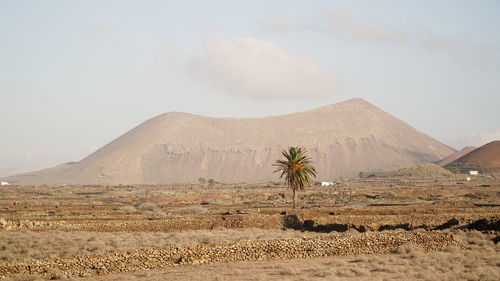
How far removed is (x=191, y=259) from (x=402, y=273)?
10.3m

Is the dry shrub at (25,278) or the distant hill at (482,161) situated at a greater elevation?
the distant hill at (482,161)

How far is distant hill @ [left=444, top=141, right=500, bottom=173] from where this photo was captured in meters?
154

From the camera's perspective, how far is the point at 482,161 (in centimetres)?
15962

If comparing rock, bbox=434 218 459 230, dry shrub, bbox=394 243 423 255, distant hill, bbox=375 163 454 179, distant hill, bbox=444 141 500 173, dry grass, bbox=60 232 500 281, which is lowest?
dry grass, bbox=60 232 500 281

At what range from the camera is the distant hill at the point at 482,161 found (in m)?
154

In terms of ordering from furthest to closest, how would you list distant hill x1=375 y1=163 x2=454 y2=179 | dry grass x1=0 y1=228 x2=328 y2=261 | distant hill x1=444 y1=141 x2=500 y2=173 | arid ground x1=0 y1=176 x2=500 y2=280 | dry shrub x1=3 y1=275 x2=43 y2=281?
distant hill x1=444 y1=141 x2=500 y2=173, distant hill x1=375 y1=163 x2=454 y2=179, dry grass x1=0 y1=228 x2=328 y2=261, arid ground x1=0 y1=176 x2=500 y2=280, dry shrub x1=3 y1=275 x2=43 y2=281

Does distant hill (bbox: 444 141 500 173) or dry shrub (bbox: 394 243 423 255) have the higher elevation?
distant hill (bbox: 444 141 500 173)

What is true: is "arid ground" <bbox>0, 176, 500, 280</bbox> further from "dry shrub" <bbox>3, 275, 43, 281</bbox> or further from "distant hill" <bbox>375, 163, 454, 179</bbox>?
"distant hill" <bbox>375, 163, 454, 179</bbox>

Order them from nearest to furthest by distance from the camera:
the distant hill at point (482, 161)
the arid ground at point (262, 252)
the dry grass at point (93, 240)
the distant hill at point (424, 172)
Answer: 1. the arid ground at point (262, 252)
2. the dry grass at point (93, 240)
3. the distant hill at point (424, 172)
4. the distant hill at point (482, 161)

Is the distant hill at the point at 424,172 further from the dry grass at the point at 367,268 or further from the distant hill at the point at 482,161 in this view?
the dry grass at the point at 367,268

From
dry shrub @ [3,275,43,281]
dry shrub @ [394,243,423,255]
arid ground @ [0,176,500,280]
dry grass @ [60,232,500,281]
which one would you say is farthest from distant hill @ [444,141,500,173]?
dry shrub @ [3,275,43,281]

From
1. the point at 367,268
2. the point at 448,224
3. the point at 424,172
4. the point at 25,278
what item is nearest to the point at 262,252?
the point at 367,268

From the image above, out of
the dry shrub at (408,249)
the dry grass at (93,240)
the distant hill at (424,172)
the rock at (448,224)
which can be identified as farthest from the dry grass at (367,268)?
the distant hill at (424,172)

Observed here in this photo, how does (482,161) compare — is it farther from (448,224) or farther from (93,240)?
(93,240)
